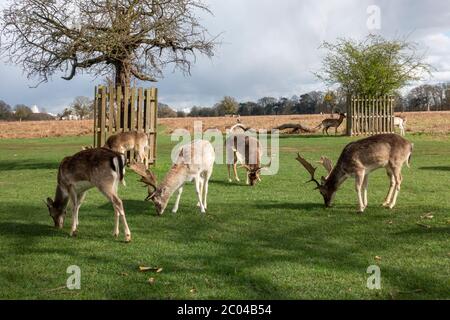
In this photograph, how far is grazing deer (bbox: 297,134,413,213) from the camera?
11266mm

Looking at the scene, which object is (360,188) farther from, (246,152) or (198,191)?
(246,152)

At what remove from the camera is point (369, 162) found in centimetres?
1127

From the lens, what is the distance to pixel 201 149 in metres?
11.4

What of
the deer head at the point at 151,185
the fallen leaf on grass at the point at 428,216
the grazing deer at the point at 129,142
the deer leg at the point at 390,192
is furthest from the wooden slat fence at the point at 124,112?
the fallen leaf on grass at the point at 428,216

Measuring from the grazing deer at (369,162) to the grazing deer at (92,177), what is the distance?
4777 millimetres

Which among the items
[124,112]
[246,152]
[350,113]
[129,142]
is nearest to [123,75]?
[124,112]

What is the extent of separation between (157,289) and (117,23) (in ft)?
54.0

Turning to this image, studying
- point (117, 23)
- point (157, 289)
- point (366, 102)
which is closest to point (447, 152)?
point (366, 102)

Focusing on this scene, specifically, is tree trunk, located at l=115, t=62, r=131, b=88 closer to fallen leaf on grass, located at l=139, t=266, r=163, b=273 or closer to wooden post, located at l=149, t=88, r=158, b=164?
wooden post, located at l=149, t=88, r=158, b=164

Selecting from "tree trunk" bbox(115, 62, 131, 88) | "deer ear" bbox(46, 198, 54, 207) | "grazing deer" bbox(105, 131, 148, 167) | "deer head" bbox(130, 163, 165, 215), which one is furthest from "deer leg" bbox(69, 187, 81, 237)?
"tree trunk" bbox(115, 62, 131, 88)

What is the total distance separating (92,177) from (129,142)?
9139mm

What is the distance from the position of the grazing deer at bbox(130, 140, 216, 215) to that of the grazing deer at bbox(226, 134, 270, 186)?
418cm

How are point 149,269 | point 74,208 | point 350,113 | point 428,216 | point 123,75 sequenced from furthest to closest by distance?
point 350,113 → point 123,75 → point 428,216 → point 74,208 → point 149,269
